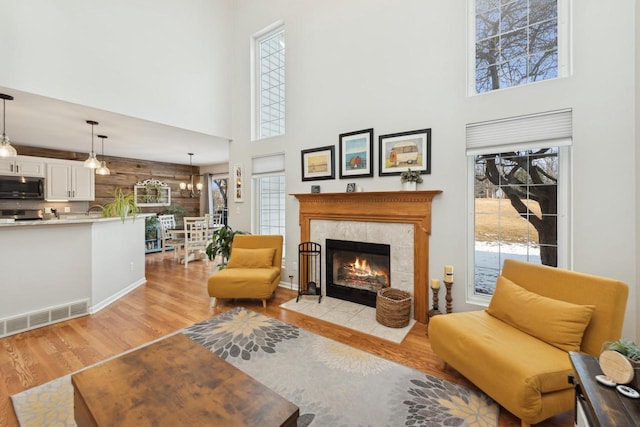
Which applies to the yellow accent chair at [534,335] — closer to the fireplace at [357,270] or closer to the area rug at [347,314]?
the area rug at [347,314]

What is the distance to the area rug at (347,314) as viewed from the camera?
2.73 meters

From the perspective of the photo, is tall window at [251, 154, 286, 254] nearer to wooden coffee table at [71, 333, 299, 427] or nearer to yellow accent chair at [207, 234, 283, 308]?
yellow accent chair at [207, 234, 283, 308]

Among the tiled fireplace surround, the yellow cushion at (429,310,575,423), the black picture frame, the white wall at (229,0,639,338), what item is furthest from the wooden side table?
the black picture frame

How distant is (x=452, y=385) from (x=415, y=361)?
1.13 ft

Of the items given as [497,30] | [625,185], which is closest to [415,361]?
[625,185]

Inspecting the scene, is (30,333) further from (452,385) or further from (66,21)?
(452,385)

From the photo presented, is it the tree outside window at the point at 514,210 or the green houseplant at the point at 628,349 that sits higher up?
the tree outside window at the point at 514,210

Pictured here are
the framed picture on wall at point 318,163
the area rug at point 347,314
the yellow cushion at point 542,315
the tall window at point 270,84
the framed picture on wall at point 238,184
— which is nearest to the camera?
the yellow cushion at point 542,315

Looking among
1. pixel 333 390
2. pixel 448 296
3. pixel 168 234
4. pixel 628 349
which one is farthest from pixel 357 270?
pixel 168 234

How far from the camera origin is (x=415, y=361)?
224cm

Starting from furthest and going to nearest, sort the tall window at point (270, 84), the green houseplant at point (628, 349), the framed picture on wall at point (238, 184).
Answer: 1. the framed picture on wall at point (238, 184)
2. the tall window at point (270, 84)
3. the green houseplant at point (628, 349)

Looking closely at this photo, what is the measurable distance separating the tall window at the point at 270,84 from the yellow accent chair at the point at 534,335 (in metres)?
3.84

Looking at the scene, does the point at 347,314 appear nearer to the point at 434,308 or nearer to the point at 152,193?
the point at 434,308

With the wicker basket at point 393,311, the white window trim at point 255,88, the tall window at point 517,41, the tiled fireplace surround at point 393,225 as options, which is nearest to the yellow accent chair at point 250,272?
the tiled fireplace surround at point 393,225
